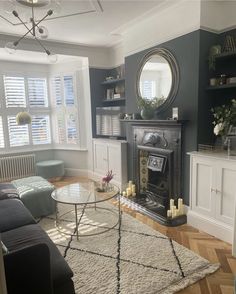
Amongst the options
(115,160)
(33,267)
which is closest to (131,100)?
(115,160)

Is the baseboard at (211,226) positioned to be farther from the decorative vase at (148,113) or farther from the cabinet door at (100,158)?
the cabinet door at (100,158)

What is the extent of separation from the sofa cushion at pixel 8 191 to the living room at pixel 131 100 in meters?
0.57

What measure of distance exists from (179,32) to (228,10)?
2.12 feet

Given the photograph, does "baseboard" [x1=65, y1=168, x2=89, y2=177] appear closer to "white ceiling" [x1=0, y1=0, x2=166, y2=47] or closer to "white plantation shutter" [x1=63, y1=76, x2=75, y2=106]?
"white plantation shutter" [x1=63, y1=76, x2=75, y2=106]

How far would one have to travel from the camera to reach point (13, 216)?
2.33 metres

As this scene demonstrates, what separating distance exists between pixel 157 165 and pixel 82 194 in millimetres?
1207

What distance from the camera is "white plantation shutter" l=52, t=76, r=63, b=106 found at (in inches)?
212

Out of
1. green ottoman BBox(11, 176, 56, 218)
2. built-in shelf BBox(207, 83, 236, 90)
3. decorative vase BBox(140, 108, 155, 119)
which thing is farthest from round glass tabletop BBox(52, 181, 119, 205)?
built-in shelf BBox(207, 83, 236, 90)

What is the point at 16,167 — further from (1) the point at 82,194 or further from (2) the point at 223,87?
(2) the point at 223,87

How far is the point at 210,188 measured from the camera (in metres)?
2.70

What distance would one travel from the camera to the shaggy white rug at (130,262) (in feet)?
6.30

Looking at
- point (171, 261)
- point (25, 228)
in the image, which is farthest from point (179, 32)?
point (25, 228)

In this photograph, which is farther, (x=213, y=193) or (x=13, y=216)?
(x=213, y=193)

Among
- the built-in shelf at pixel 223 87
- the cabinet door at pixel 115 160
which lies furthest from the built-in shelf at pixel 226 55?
the cabinet door at pixel 115 160
